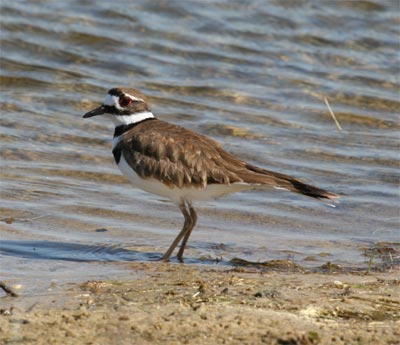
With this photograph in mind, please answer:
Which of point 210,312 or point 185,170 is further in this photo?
point 185,170

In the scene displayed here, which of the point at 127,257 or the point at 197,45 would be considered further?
the point at 197,45

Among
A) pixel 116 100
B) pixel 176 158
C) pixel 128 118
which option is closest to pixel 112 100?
pixel 116 100

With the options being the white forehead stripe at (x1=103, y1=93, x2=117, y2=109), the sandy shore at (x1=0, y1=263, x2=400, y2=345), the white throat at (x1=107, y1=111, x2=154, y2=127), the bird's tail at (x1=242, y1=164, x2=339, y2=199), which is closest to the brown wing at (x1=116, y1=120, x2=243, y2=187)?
the bird's tail at (x1=242, y1=164, x2=339, y2=199)

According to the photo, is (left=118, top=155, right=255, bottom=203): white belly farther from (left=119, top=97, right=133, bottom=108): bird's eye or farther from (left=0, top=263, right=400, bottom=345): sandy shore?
(left=0, top=263, right=400, bottom=345): sandy shore

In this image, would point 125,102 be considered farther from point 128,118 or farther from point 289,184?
point 289,184

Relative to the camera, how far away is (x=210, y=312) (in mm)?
4887

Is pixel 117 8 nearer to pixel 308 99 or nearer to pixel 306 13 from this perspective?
pixel 306 13

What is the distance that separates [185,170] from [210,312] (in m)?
2.23

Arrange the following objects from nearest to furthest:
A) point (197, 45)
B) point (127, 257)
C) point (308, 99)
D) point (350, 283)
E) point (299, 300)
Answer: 1. point (299, 300)
2. point (350, 283)
3. point (127, 257)
4. point (308, 99)
5. point (197, 45)

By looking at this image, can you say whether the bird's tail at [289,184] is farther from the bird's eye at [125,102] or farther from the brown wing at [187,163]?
the bird's eye at [125,102]

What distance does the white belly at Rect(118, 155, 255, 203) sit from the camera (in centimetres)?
700

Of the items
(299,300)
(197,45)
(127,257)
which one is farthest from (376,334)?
(197,45)

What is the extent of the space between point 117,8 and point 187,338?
963 centimetres

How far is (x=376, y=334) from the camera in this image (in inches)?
184
